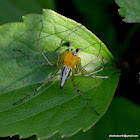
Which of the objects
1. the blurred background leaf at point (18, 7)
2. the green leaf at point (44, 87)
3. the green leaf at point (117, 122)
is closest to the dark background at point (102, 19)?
the blurred background leaf at point (18, 7)

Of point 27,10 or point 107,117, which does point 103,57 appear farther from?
point 27,10

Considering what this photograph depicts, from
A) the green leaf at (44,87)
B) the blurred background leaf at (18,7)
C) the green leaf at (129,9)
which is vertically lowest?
the green leaf at (44,87)

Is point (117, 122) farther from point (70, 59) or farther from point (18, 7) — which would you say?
point (18, 7)

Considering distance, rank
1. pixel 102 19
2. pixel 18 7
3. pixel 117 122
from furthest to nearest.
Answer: pixel 102 19, pixel 18 7, pixel 117 122

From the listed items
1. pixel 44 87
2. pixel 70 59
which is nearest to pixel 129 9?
pixel 70 59

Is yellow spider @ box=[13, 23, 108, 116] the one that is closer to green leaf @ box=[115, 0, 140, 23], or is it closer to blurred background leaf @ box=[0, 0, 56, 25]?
green leaf @ box=[115, 0, 140, 23]

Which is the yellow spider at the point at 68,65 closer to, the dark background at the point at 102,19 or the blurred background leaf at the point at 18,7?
the dark background at the point at 102,19

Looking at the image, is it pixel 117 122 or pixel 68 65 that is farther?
pixel 117 122
